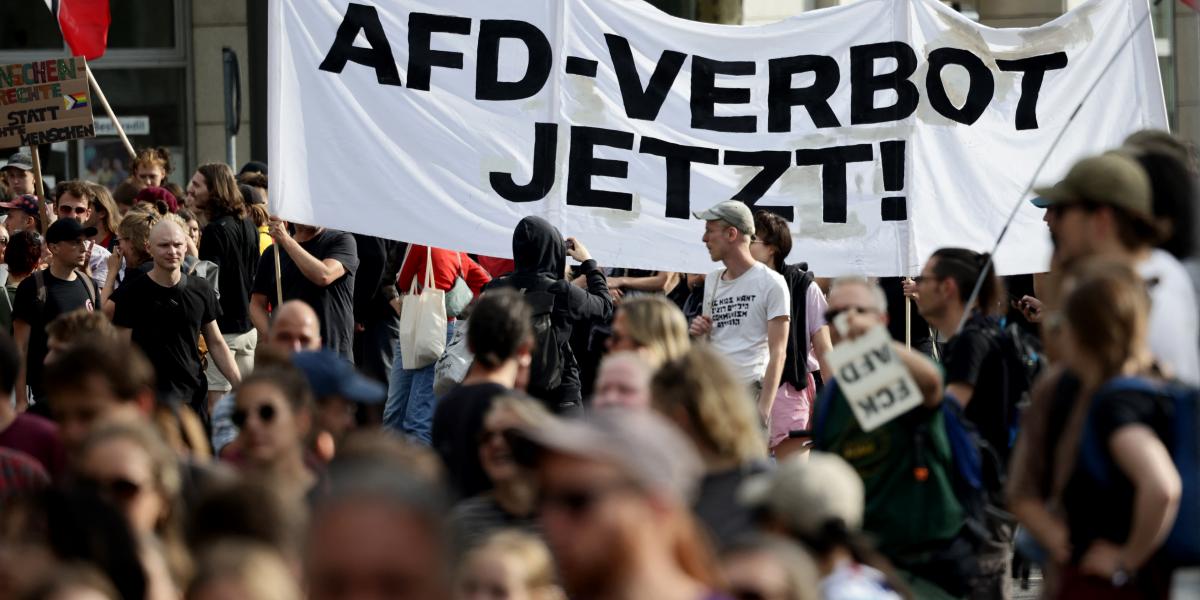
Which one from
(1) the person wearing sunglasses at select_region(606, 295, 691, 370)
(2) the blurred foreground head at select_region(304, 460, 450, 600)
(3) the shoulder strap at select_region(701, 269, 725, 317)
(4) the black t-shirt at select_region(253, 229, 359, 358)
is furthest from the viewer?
(4) the black t-shirt at select_region(253, 229, 359, 358)

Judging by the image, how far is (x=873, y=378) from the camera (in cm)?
511

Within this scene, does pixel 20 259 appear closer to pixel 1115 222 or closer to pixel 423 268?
pixel 423 268

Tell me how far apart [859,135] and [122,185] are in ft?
18.6

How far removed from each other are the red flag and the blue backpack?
8.79m

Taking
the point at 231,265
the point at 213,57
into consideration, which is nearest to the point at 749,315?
the point at 231,265

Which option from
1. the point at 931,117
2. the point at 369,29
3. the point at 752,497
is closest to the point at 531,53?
the point at 369,29

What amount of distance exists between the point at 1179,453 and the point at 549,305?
153 inches

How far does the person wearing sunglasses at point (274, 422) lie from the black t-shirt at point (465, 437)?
1.42 ft

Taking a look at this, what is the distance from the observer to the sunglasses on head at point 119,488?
14.0 feet

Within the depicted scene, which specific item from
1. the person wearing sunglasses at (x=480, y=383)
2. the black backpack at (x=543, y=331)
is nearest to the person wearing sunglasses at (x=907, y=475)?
the person wearing sunglasses at (x=480, y=383)

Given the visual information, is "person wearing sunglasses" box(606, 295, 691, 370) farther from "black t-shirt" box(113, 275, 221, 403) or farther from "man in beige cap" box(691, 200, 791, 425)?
"black t-shirt" box(113, 275, 221, 403)

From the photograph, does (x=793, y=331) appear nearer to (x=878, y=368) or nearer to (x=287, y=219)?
(x=287, y=219)

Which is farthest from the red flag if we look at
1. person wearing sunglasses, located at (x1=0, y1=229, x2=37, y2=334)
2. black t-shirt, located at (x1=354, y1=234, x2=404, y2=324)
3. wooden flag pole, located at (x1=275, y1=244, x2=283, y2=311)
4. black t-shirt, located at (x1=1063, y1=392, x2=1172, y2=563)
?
black t-shirt, located at (x1=1063, y1=392, x2=1172, y2=563)

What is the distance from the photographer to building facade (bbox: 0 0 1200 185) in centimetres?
1725
